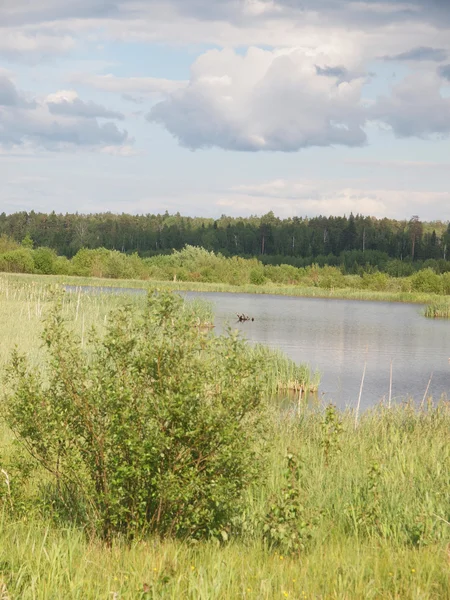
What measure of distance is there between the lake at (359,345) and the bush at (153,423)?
569 centimetres

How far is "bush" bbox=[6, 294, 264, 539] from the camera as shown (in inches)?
196

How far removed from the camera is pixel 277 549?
4.99 m

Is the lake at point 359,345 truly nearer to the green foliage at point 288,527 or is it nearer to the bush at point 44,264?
the green foliage at point 288,527

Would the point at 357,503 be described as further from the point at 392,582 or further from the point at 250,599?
the point at 250,599

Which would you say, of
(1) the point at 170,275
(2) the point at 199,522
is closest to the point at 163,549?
(2) the point at 199,522

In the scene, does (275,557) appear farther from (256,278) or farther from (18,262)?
(18,262)

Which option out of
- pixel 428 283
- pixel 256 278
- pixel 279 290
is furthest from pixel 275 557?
pixel 256 278

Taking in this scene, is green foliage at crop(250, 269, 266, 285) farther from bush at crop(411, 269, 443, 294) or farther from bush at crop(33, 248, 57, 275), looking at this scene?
bush at crop(33, 248, 57, 275)

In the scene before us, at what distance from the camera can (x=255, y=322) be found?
39.6 metres

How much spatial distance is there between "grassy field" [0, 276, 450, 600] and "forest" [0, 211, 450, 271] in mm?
103573

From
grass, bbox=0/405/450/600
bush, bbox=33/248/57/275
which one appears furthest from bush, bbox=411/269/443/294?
grass, bbox=0/405/450/600

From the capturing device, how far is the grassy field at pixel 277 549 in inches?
158

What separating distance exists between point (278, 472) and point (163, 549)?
2.87 m

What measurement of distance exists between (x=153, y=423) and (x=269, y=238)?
454 ft
